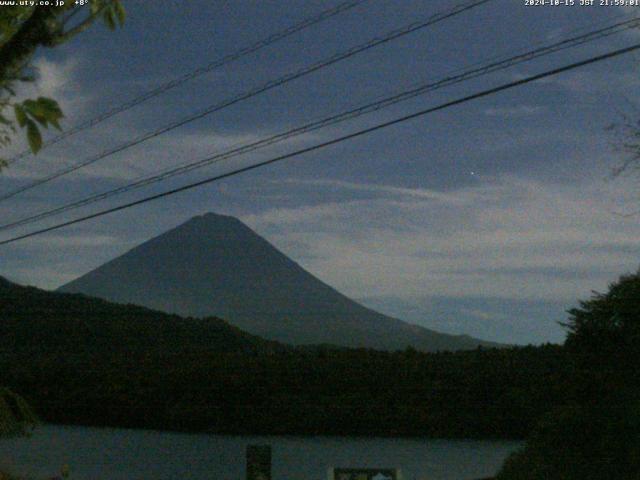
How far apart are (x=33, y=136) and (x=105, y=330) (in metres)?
39.0

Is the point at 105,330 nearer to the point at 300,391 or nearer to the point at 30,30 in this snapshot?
the point at 300,391

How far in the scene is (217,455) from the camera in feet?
70.8

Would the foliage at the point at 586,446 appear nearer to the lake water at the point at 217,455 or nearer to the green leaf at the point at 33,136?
the green leaf at the point at 33,136

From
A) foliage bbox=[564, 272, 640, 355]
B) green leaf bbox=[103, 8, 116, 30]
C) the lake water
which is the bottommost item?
the lake water

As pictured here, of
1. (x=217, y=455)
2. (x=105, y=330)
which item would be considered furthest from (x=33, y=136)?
(x=105, y=330)

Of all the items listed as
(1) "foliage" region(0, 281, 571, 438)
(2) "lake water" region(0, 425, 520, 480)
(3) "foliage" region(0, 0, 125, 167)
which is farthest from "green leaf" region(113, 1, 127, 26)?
(1) "foliage" region(0, 281, 571, 438)

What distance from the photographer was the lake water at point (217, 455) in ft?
58.4

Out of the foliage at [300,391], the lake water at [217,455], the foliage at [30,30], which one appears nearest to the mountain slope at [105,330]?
the foliage at [300,391]

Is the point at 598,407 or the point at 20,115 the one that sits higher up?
the point at 20,115

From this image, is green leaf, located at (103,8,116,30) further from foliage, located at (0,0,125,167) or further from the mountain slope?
the mountain slope

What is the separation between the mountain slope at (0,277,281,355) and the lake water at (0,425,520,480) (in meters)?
11.2

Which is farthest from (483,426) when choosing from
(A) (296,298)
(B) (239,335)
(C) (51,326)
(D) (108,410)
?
(A) (296,298)

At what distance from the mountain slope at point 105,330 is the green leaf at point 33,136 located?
32.9 metres

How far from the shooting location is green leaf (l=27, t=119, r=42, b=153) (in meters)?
3.73
